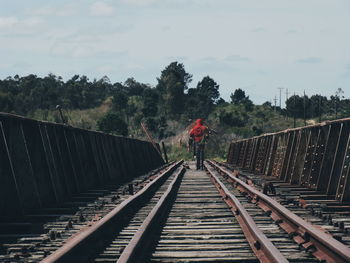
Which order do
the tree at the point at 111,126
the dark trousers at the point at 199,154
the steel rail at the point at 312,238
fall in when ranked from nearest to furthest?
1. the steel rail at the point at 312,238
2. the dark trousers at the point at 199,154
3. the tree at the point at 111,126

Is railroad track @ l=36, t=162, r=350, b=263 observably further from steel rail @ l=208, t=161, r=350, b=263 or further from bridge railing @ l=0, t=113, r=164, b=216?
bridge railing @ l=0, t=113, r=164, b=216

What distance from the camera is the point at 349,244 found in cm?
628

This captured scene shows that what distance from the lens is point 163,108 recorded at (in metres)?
123

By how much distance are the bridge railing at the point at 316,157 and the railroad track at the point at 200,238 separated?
1.72 meters

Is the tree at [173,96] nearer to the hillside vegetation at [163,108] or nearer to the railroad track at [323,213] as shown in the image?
the hillside vegetation at [163,108]

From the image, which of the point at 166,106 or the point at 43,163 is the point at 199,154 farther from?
the point at 166,106

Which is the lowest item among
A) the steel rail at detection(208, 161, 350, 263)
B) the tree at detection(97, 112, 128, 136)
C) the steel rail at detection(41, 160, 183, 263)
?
the steel rail at detection(208, 161, 350, 263)

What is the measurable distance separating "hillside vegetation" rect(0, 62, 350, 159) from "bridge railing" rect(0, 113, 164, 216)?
6600 centimetres

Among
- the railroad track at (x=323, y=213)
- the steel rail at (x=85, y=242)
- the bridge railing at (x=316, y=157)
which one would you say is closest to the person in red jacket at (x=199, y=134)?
the bridge railing at (x=316, y=157)

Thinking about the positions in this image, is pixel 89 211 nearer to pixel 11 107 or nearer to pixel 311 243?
pixel 311 243

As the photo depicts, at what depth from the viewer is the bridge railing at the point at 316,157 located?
10837 millimetres

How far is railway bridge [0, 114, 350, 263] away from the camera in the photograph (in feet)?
19.6

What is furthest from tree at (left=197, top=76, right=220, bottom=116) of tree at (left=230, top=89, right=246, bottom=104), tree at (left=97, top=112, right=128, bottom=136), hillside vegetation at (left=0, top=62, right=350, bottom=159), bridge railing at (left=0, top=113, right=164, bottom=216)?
bridge railing at (left=0, top=113, right=164, bottom=216)

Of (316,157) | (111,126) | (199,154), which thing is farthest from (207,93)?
(316,157)
